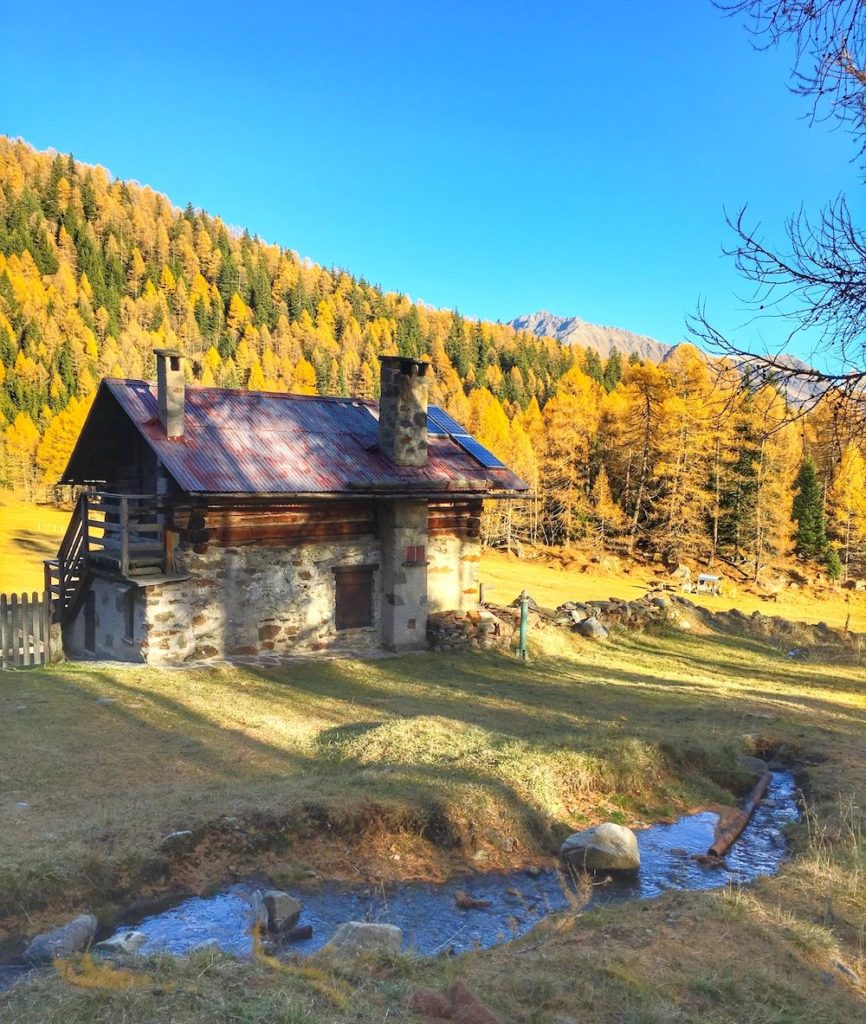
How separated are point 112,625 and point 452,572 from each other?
315 inches

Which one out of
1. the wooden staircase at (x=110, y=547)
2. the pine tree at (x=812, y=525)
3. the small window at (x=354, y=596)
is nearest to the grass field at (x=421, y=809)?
the small window at (x=354, y=596)

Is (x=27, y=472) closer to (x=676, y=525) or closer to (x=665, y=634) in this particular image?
(x=676, y=525)

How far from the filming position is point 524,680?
16172 mm

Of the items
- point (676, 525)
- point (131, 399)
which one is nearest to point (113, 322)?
point (676, 525)

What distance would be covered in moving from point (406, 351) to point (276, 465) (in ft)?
398

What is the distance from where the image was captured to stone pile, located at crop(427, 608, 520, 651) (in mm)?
18281

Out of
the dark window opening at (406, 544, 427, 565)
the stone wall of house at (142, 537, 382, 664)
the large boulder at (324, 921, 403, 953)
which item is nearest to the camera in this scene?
the large boulder at (324, 921, 403, 953)

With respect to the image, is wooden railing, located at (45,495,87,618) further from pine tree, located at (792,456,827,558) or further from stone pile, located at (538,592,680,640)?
pine tree, located at (792,456,827,558)

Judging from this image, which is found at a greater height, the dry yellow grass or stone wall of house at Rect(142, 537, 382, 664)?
stone wall of house at Rect(142, 537, 382, 664)

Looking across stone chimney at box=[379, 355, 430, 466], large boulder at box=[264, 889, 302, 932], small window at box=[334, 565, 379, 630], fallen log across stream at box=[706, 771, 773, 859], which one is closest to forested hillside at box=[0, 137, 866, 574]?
fallen log across stream at box=[706, 771, 773, 859]

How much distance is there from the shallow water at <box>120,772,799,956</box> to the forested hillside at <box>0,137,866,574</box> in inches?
177

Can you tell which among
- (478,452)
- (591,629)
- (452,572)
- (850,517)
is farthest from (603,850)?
(850,517)

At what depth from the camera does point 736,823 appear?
9.21m

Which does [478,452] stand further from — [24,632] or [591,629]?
[24,632]
